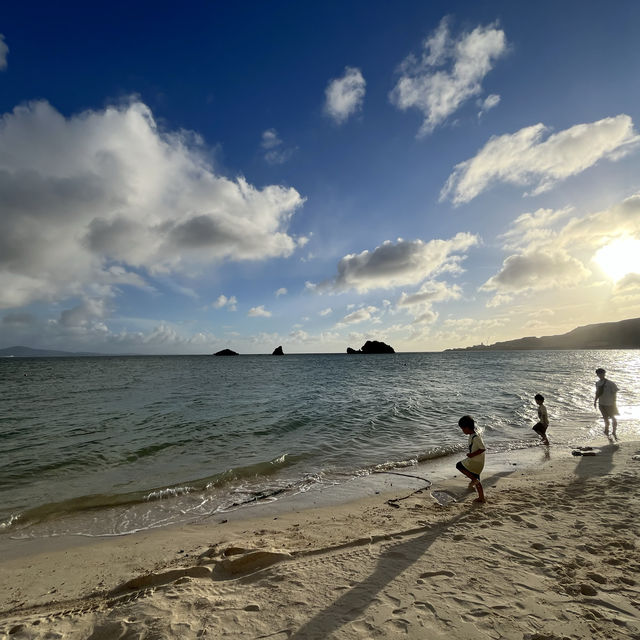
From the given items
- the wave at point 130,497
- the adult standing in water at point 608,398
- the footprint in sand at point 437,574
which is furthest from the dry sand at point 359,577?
the adult standing in water at point 608,398

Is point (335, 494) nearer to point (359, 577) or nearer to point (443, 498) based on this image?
point (443, 498)

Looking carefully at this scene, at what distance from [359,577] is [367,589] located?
0.28 m

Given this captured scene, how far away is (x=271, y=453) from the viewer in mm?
11656

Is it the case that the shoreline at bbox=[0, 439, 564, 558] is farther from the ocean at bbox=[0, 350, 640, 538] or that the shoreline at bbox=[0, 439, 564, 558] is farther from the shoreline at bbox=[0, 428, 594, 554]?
the ocean at bbox=[0, 350, 640, 538]

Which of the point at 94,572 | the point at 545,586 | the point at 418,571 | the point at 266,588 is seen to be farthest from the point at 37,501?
the point at 545,586

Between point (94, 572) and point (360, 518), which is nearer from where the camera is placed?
point (94, 572)

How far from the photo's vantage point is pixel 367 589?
3.95 m

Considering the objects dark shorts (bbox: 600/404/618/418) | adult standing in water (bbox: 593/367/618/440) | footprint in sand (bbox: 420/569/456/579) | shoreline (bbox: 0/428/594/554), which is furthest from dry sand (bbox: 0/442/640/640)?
dark shorts (bbox: 600/404/618/418)

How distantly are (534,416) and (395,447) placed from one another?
10.7 m

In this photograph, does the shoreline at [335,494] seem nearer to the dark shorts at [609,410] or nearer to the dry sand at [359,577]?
the dry sand at [359,577]

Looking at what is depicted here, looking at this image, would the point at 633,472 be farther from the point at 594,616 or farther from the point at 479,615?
the point at 479,615

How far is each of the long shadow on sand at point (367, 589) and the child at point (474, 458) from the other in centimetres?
161

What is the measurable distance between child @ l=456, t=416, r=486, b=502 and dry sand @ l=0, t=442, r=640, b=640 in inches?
20.7

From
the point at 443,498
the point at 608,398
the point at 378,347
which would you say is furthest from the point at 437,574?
the point at 378,347
